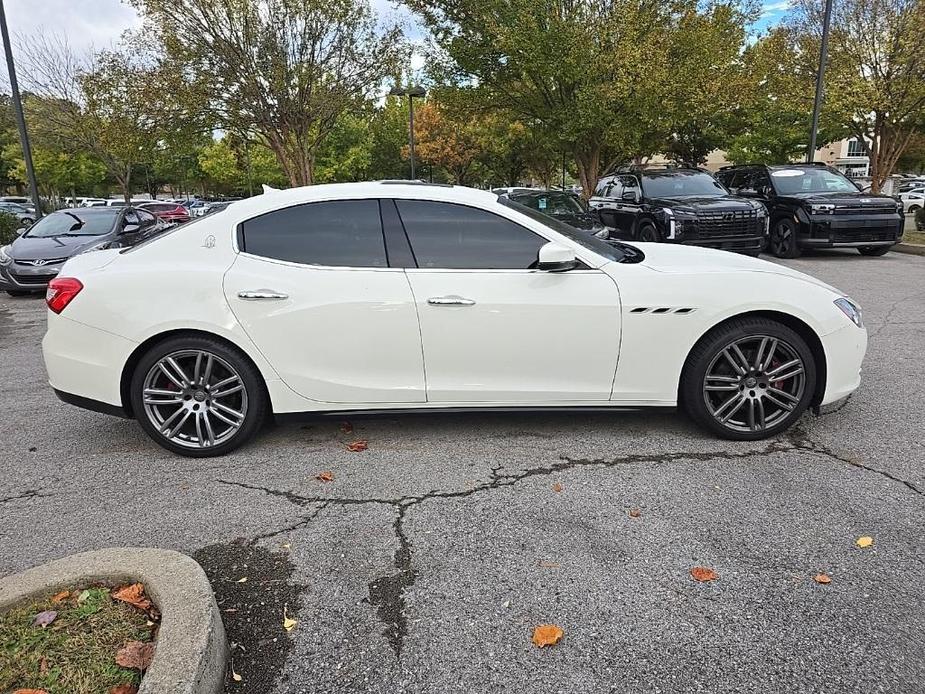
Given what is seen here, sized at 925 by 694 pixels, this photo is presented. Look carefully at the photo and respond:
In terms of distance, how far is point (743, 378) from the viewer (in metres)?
3.83

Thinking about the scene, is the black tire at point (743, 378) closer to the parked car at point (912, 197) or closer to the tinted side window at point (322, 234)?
the tinted side window at point (322, 234)

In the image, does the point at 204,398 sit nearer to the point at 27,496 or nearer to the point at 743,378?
the point at 27,496

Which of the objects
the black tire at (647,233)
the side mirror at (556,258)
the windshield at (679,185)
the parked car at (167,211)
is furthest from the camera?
the parked car at (167,211)

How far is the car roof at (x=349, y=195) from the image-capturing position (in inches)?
153

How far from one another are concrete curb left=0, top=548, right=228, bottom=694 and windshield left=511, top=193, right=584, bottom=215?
1037 centimetres

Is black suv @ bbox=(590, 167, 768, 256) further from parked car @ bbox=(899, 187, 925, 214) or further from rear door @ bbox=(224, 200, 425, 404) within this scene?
parked car @ bbox=(899, 187, 925, 214)

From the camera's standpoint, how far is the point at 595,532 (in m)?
2.97

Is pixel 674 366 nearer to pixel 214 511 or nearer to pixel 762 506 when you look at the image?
pixel 762 506

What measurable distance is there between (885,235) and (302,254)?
12.2m

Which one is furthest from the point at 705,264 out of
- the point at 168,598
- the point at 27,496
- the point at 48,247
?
the point at 48,247

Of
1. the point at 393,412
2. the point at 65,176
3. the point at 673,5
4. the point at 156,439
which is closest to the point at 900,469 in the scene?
the point at 393,412

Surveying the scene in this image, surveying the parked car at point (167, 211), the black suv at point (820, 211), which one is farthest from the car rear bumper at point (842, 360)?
the parked car at point (167, 211)

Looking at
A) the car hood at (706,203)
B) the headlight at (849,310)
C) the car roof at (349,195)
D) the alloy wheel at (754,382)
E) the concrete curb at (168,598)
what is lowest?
the concrete curb at (168,598)

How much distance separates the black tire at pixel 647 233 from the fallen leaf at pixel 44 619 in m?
10.7
